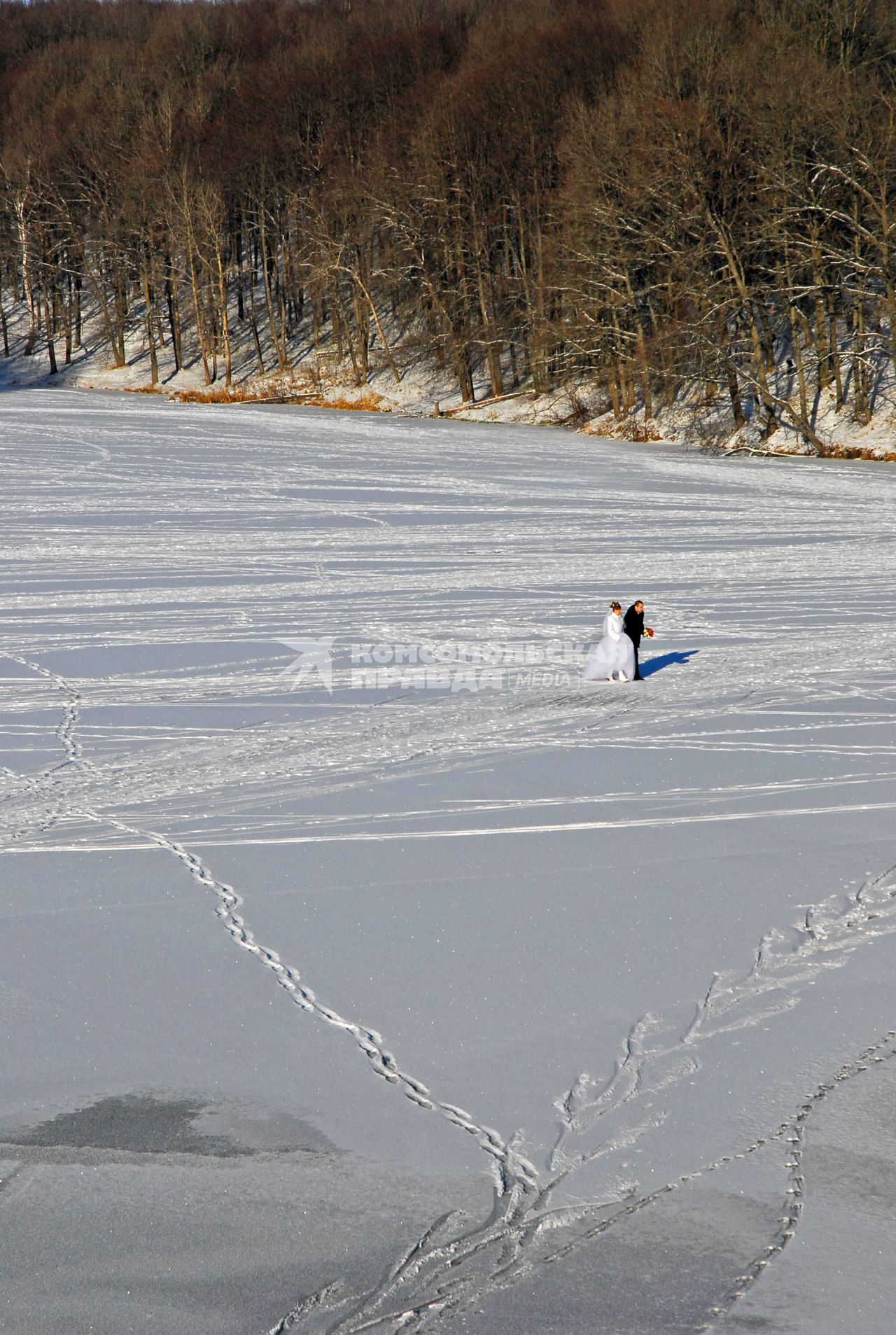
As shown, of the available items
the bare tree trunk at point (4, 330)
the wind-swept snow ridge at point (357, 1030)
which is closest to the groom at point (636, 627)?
the wind-swept snow ridge at point (357, 1030)

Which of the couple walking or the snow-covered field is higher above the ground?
the couple walking

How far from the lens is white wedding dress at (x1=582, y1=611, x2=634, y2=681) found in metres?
11.5

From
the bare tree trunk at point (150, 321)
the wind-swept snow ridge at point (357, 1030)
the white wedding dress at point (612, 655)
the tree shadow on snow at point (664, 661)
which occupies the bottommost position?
the wind-swept snow ridge at point (357, 1030)

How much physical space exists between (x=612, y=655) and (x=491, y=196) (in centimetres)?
Result: 3809

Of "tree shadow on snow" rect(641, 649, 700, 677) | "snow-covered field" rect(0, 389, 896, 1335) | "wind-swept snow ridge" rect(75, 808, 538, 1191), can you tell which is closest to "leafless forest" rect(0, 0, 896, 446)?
"tree shadow on snow" rect(641, 649, 700, 677)

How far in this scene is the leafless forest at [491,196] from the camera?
32.0 metres

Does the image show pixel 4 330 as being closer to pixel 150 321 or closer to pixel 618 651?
pixel 150 321

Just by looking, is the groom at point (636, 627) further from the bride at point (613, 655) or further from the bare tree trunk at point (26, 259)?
the bare tree trunk at point (26, 259)

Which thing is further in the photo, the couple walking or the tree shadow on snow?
the tree shadow on snow

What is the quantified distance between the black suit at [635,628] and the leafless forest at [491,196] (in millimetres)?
20426

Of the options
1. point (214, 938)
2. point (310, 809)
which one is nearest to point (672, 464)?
point (310, 809)

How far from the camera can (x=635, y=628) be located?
1175cm

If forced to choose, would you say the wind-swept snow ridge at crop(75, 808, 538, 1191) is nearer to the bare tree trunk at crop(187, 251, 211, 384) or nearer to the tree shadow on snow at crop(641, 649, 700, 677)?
the tree shadow on snow at crop(641, 649, 700, 677)

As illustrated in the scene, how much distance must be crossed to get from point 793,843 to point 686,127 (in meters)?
29.1
